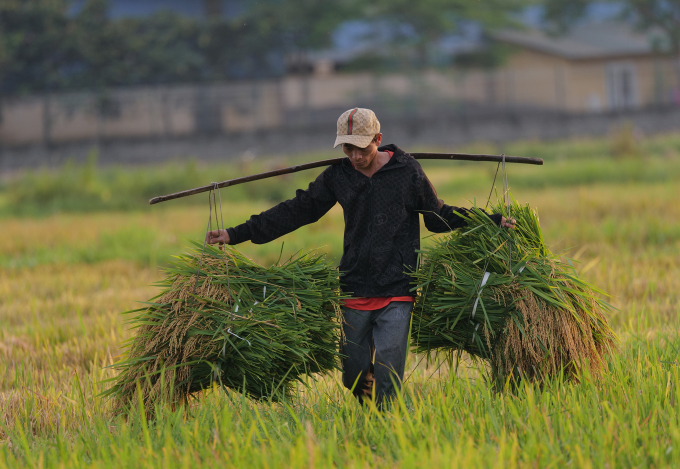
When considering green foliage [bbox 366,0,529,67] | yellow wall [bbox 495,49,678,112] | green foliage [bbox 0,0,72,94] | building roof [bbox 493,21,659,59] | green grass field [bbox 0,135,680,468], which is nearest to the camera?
green grass field [bbox 0,135,680,468]

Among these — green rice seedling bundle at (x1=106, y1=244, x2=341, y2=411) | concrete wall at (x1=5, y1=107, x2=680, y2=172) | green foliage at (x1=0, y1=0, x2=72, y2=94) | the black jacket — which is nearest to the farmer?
the black jacket

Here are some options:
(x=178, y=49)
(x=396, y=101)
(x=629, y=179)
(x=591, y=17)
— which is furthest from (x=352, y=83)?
(x=629, y=179)

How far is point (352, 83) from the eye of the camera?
77.4 ft

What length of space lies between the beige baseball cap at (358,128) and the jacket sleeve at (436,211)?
0.30 m

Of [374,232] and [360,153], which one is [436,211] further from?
[360,153]

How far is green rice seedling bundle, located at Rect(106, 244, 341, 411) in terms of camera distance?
301cm

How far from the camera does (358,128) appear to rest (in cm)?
312

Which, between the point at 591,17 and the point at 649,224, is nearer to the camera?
the point at 649,224

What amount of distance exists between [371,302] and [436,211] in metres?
0.49

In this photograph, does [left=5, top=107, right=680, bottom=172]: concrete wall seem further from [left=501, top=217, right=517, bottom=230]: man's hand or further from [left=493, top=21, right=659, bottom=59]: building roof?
[left=501, top=217, right=517, bottom=230]: man's hand

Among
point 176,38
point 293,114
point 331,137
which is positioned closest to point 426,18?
point 331,137

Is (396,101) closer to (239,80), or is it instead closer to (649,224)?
(239,80)

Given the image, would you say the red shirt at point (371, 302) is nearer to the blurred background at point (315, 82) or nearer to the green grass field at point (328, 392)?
the green grass field at point (328, 392)

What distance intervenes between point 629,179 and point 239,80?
14.1m
